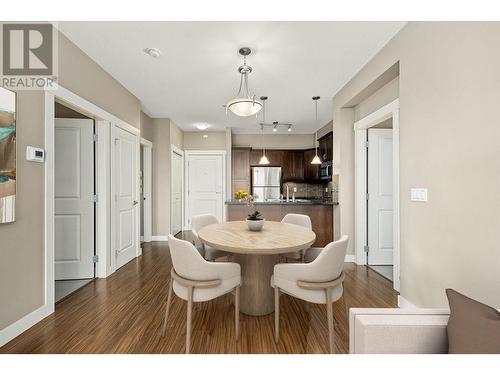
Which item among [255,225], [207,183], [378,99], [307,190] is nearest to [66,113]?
[255,225]

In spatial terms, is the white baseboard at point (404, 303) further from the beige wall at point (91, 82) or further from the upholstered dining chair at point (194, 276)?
the beige wall at point (91, 82)

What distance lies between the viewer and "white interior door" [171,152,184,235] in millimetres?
5359

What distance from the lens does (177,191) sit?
5.72 meters

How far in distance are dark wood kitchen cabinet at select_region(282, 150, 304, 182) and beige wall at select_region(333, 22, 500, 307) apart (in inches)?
152

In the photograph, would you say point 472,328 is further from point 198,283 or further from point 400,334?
point 198,283

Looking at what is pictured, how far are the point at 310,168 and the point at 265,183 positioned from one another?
1.21m

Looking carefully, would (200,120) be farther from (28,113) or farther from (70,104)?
(28,113)

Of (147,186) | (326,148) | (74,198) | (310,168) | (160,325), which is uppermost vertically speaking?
(326,148)

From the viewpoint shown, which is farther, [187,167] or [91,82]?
[187,167]

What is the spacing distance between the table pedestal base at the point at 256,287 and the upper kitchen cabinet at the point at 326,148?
3139 mm

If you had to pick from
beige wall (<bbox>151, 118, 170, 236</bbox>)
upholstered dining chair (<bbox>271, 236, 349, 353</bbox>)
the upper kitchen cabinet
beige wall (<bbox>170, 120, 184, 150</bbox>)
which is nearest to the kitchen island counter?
the upper kitchen cabinet

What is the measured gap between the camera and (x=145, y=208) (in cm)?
494

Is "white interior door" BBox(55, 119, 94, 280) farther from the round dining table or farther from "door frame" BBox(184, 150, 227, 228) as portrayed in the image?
"door frame" BBox(184, 150, 227, 228)
